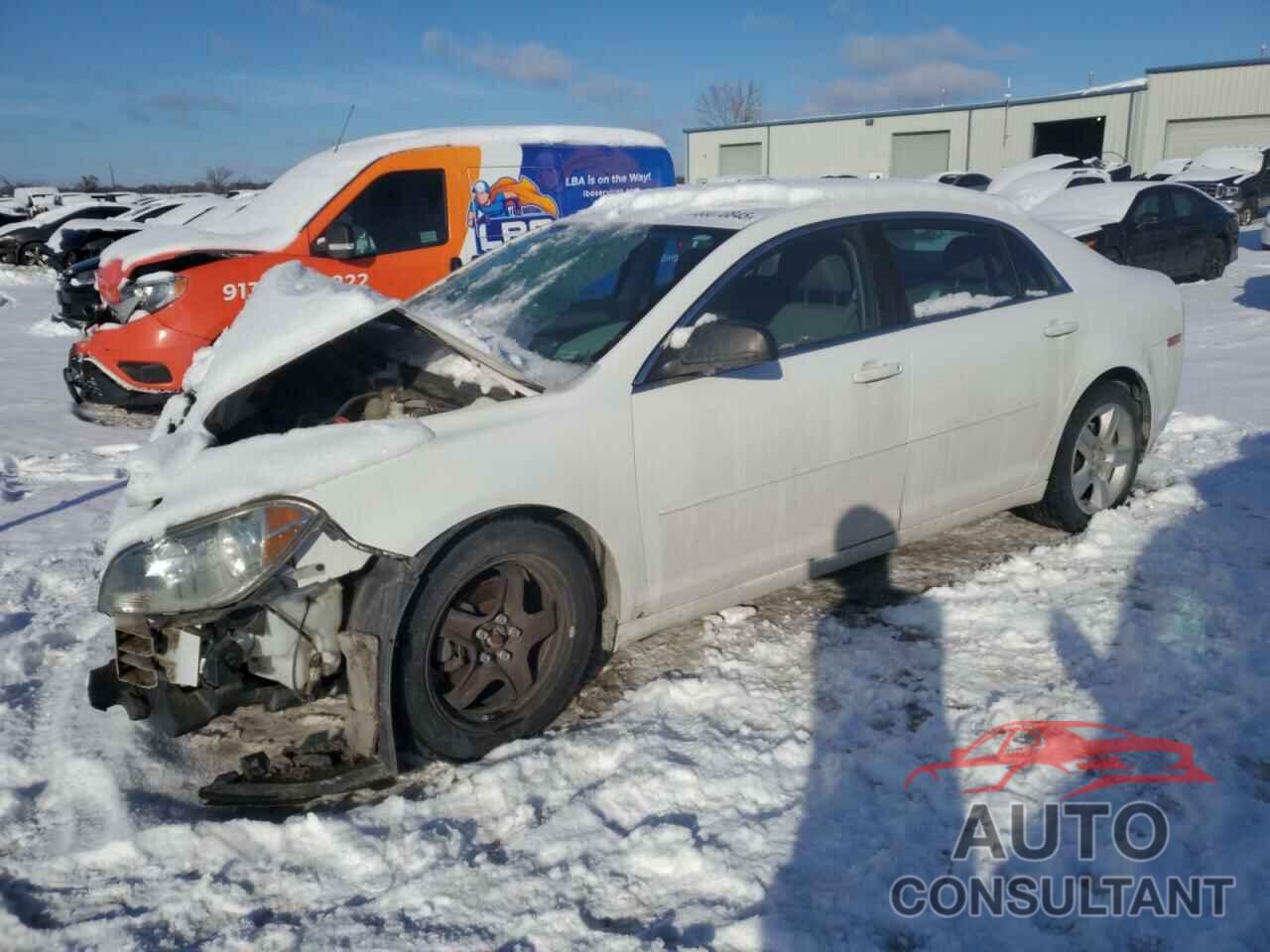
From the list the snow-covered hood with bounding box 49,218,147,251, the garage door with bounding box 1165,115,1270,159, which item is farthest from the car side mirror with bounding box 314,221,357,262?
the garage door with bounding box 1165,115,1270,159

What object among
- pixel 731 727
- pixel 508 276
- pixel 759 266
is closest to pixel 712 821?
pixel 731 727

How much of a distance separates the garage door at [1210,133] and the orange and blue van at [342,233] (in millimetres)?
36426

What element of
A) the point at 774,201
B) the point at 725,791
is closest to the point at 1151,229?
the point at 774,201

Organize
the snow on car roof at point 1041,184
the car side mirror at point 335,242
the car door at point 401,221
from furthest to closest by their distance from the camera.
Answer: the snow on car roof at point 1041,184 < the car door at point 401,221 < the car side mirror at point 335,242

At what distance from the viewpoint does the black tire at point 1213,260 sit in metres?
14.3

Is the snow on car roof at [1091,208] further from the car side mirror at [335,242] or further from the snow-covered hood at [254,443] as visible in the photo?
the snow-covered hood at [254,443]

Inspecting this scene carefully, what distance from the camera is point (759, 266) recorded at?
3.61m

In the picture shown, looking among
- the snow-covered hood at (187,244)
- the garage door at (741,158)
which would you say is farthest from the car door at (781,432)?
the garage door at (741,158)

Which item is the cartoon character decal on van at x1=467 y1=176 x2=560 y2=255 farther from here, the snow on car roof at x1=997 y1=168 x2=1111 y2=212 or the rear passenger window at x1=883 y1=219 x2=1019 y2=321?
the snow on car roof at x1=997 y1=168 x2=1111 y2=212

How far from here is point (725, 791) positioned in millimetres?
2826

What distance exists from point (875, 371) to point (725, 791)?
169cm

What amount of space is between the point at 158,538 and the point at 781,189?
104 inches

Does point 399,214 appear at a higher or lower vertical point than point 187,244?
higher

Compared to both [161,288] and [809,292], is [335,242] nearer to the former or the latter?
[161,288]
